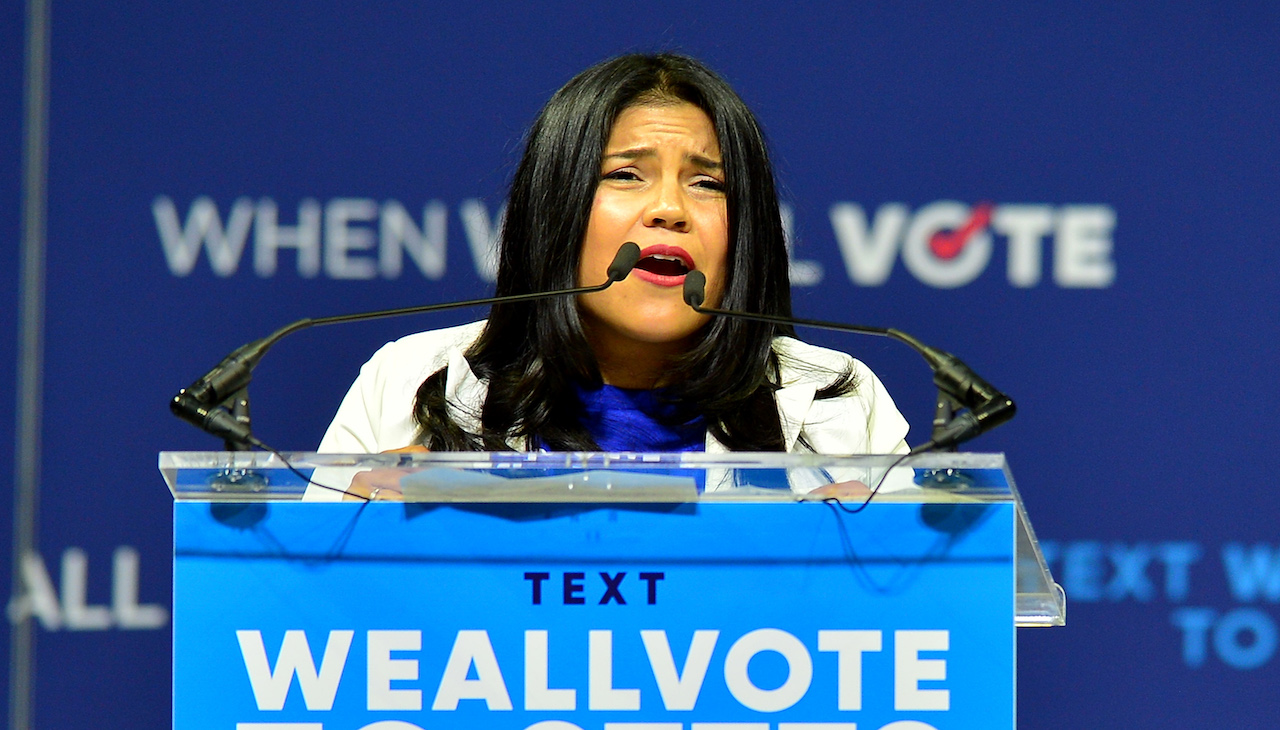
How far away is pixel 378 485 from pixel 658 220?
0.70 meters

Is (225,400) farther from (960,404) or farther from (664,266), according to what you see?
(664,266)

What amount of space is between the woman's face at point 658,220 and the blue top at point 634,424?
0.07 m

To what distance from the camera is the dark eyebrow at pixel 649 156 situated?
1.58 metres

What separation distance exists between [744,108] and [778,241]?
0.17 m

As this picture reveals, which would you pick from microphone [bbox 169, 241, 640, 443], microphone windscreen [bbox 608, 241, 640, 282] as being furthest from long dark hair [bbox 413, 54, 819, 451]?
microphone [bbox 169, 241, 640, 443]

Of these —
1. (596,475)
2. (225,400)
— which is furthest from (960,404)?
(225,400)

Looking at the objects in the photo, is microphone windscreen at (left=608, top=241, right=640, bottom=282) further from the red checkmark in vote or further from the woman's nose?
the red checkmark in vote

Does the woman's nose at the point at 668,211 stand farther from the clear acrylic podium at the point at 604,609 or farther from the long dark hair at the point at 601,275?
the clear acrylic podium at the point at 604,609

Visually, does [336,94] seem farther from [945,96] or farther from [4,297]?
[945,96]

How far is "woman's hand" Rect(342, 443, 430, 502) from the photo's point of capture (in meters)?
0.90

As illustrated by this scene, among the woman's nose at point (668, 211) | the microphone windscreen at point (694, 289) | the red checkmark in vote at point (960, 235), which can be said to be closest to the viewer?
the microphone windscreen at point (694, 289)

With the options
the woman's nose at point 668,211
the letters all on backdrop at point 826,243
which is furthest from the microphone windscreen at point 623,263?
the letters all on backdrop at point 826,243

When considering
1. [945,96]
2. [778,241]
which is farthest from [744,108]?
[945,96]

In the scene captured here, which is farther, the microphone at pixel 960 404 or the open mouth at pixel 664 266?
the open mouth at pixel 664 266
